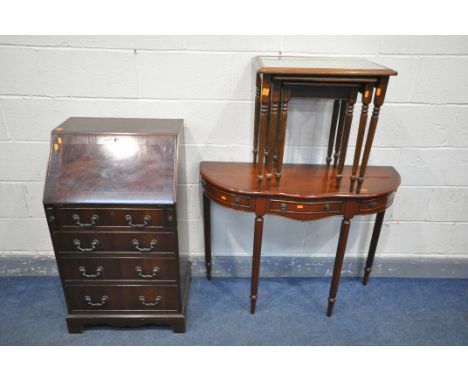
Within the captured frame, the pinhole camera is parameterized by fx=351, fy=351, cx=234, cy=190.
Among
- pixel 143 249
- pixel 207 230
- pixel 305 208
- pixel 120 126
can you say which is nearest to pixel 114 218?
pixel 143 249

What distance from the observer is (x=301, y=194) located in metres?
→ 1.66

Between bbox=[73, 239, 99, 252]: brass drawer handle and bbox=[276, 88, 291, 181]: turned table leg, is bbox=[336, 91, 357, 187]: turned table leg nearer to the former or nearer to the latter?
bbox=[276, 88, 291, 181]: turned table leg

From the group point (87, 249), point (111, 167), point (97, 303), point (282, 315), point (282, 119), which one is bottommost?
point (282, 315)

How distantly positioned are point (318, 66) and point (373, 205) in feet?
2.39

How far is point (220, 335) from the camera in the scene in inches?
76.3

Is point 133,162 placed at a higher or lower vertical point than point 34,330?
higher

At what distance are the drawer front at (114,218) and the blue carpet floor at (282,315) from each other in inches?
27.4

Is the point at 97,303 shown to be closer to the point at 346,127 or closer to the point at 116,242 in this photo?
the point at 116,242

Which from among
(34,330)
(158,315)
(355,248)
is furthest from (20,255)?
(355,248)

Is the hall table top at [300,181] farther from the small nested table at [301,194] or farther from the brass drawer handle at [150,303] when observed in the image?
the brass drawer handle at [150,303]

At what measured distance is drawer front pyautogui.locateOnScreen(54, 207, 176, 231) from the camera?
5.21 ft
